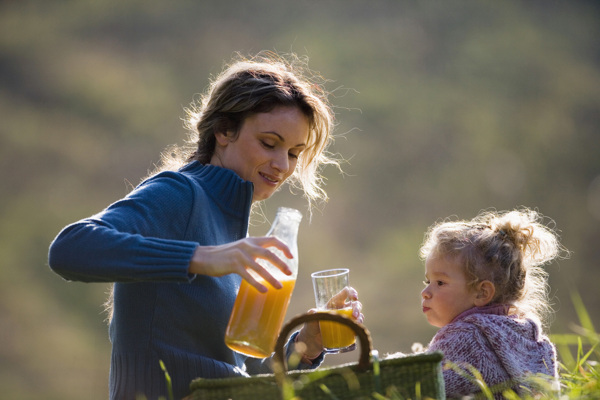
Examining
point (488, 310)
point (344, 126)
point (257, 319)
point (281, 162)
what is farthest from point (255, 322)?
point (344, 126)

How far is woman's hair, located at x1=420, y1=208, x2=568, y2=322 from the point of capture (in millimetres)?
2502

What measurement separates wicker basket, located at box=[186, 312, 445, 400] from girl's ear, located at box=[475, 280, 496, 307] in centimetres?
98

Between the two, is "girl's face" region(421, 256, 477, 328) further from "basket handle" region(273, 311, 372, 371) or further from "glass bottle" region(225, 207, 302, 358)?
"basket handle" region(273, 311, 372, 371)

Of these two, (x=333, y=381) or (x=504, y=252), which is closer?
(x=333, y=381)

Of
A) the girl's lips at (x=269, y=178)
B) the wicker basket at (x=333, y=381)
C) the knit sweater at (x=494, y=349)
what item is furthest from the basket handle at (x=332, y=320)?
the girl's lips at (x=269, y=178)

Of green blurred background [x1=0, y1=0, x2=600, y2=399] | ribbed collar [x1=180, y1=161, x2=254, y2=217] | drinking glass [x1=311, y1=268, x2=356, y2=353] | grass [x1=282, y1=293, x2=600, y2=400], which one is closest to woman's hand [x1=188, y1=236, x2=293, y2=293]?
grass [x1=282, y1=293, x2=600, y2=400]

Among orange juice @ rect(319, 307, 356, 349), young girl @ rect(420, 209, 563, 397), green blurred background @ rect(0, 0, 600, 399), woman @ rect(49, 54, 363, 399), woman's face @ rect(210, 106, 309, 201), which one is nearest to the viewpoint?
woman @ rect(49, 54, 363, 399)

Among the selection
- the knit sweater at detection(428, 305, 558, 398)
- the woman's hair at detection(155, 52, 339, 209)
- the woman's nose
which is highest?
the woman's hair at detection(155, 52, 339, 209)

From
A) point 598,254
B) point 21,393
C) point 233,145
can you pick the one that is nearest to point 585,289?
point 598,254

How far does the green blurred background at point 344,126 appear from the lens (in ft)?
41.5

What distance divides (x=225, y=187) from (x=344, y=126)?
11.9 metres

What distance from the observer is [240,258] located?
158 cm

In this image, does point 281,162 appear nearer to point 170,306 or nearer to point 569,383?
point 170,306

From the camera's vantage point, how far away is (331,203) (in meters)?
12.6
